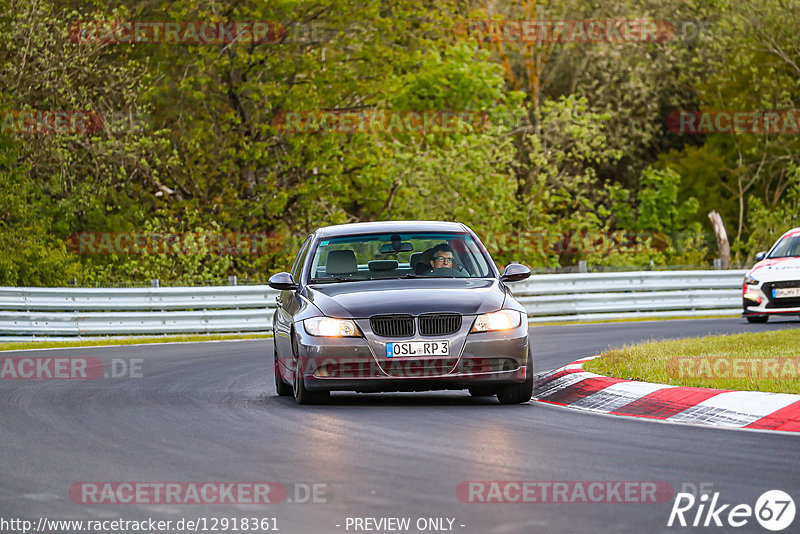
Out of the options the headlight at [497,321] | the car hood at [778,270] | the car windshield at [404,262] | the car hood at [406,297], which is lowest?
the car hood at [778,270]

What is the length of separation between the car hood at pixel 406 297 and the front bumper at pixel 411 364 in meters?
0.23

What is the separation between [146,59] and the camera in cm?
3575

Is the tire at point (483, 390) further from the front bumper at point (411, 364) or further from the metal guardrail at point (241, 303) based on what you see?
the metal guardrail at point (241, 303)

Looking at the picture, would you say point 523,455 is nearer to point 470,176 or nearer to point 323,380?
point 323,380

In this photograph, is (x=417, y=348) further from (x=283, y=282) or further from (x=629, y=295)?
(x=629, y=295)

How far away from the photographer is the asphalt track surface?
7004 millimetres

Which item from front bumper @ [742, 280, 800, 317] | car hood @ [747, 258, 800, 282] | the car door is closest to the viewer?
the car door

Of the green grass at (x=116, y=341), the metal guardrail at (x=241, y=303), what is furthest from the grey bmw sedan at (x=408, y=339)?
the metal guardrail at (x=241, y=303)

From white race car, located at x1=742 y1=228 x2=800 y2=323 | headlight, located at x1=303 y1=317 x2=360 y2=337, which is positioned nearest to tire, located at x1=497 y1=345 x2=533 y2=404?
headlight, located at x1=303 y1=317 x2=360 y2=337

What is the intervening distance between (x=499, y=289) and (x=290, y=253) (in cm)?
2494

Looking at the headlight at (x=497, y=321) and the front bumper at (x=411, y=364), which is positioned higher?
the headlight at (x=497, y=321)

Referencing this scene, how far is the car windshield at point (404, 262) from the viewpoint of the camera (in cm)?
1329

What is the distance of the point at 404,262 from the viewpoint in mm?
13938

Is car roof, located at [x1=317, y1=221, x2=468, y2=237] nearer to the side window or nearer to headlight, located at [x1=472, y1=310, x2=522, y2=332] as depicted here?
the side window
